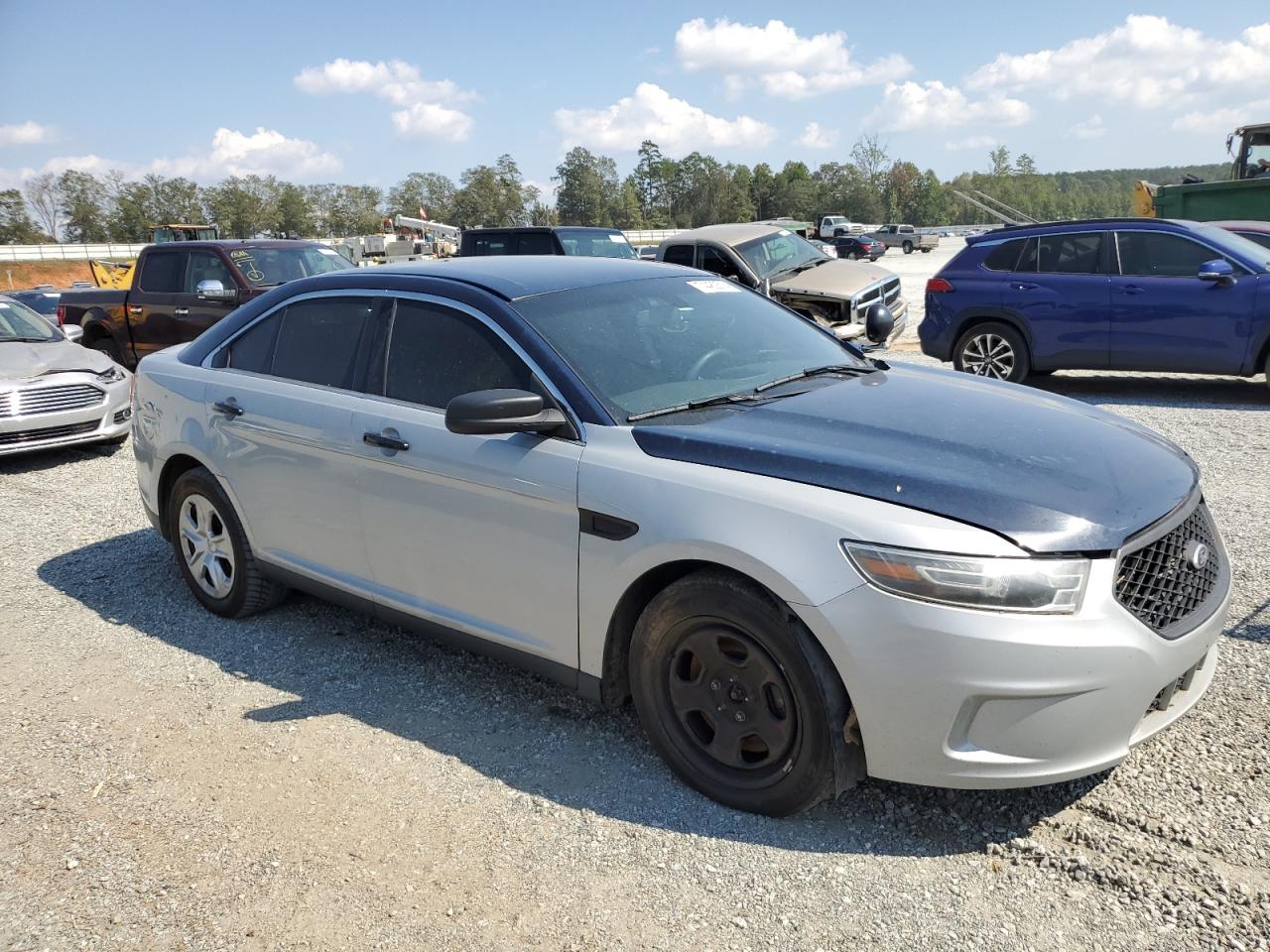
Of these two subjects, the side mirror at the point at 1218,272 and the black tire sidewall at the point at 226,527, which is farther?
→ the side mirror at the point at 1218,272

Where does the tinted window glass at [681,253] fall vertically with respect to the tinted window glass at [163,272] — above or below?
above

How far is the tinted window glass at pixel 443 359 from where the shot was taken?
3.65 meters

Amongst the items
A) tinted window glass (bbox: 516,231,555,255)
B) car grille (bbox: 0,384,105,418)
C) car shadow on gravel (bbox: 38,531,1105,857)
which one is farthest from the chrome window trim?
tinted window glass (bbox: 516,231,555,255)

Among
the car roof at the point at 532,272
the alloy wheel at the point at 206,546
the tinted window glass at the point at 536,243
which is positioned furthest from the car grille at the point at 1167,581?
the tinted window glass at the point at 536,243

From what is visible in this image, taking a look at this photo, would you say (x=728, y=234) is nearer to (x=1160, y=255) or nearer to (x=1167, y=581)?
(x=1160, y=255)

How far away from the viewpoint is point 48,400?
28.7 feet

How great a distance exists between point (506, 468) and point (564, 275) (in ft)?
3.34

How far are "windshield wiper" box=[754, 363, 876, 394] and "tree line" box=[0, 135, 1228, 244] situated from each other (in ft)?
287

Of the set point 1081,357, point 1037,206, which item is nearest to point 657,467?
point 1081,357

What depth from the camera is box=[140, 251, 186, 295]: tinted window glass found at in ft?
38.5

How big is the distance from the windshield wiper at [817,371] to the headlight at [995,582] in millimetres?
1246

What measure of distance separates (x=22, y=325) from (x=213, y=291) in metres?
1.82

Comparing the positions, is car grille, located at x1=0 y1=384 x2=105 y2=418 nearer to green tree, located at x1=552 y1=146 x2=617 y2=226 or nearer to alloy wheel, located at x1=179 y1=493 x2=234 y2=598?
alloy wheel, located at x1=179 y1=493 x2=234 y2=598

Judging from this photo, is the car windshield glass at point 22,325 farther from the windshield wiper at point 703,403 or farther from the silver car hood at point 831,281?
the windshield wiper at point 703,403
